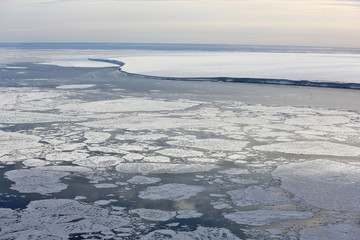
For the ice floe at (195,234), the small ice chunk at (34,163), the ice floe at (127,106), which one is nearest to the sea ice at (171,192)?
the ice floe at (195,234)

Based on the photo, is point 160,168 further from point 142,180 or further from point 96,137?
point 96,137

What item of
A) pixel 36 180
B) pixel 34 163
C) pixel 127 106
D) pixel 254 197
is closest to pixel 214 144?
pixel 254 197

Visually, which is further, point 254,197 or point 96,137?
point 96,137

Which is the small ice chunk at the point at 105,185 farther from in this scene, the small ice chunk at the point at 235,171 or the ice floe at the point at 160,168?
the small ice chunk at the point at 235,171

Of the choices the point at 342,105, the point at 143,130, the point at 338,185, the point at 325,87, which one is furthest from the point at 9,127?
the point at 325,87

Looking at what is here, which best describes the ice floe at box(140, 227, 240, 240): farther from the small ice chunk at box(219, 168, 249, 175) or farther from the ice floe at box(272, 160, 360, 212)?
the small ice chunk at box(219, 168, 249, 175)

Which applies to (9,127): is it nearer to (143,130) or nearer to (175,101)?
(143,130)

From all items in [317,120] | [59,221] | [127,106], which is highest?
[317,120]
